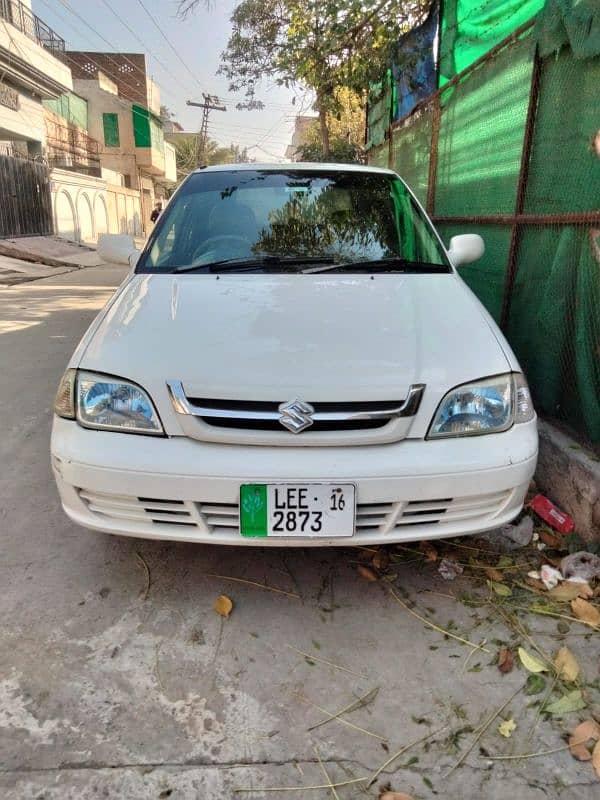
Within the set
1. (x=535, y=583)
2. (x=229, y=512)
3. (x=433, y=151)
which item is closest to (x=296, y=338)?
(x=229, y=512)

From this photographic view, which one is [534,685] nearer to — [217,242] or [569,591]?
[569,591]

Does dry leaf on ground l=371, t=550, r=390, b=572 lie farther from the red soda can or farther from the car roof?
the car roof

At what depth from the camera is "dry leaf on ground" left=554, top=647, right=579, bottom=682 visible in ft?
6.36

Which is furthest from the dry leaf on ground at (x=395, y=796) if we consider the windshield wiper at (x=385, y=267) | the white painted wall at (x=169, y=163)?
the white painted wall at (x=169, y=163)

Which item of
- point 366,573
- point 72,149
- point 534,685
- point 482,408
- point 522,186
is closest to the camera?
point 534,685

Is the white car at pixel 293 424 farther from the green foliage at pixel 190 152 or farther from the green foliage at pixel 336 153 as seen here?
the green foliage at pixel 190 152

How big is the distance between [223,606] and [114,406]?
0.84 meters

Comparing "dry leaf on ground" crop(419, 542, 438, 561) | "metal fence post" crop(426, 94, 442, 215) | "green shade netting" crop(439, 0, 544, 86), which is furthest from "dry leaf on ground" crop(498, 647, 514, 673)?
"metal fence post" crop(426, 94, 442, 215)

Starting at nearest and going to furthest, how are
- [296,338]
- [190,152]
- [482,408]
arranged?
1. [482,408]
2. [296,338]
3. [190,152]

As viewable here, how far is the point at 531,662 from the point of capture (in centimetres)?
199

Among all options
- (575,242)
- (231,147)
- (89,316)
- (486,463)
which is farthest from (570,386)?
(231,147)

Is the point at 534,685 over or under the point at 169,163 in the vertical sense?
under

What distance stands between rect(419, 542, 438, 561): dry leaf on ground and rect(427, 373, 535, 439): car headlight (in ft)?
2.46

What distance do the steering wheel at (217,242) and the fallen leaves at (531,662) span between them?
2190 millimetres
